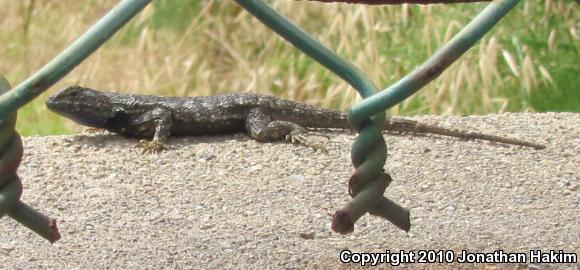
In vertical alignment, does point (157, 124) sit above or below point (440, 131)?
below

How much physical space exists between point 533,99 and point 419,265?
11.0 ft

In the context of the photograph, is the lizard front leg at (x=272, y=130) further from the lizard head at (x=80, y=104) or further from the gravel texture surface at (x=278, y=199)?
the lizard head at (x=80, y=104)

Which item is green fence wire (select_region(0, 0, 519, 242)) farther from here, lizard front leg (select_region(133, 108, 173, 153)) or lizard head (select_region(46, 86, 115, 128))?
lizard head (select_region(46, 86, 115, 128))

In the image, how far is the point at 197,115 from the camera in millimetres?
4352

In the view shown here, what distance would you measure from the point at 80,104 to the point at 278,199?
1.77m

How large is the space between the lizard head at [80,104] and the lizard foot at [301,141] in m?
0.86

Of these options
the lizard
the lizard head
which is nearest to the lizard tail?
the lizard

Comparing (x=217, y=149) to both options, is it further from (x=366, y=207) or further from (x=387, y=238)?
(x=366, y=207)

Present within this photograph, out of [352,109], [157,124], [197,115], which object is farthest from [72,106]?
[352,109]

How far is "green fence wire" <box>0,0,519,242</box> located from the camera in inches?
42.6

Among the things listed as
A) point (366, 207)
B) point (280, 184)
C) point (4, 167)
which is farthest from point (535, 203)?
point (4, 167)

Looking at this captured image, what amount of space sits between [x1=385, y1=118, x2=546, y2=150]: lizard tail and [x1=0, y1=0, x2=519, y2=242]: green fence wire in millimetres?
2401

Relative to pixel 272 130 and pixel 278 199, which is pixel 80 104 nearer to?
pixel 272 130

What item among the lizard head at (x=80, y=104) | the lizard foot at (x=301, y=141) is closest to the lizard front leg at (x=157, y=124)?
the lizard head at (x=80, y=104)
